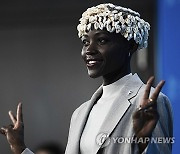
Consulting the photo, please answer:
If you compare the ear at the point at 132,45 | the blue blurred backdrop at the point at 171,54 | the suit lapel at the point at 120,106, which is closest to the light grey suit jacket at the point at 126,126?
the suit lapel at the point at 120,106

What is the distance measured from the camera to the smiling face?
2.94 meters

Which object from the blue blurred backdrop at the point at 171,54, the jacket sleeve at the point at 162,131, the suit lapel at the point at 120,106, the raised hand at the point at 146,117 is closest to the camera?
the raised hand at the point at 146,117

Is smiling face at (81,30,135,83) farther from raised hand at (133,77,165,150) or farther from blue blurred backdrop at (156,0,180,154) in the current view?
blue blurred backdrop at (156,0,180,154)

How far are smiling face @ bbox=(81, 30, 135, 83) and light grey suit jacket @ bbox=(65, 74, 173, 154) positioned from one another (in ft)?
0.32

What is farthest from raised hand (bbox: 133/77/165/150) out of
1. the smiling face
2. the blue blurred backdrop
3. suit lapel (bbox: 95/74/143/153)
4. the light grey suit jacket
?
the blue blurred backdrop

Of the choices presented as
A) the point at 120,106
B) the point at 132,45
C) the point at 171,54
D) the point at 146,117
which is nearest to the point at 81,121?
the point at 120,106

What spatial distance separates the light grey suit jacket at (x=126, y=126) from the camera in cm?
277

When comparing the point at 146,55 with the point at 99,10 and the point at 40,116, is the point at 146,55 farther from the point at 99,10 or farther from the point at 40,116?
the point at 99,10

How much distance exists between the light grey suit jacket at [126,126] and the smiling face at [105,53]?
0.10 m

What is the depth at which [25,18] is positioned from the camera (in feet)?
19.5

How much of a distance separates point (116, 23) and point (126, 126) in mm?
433

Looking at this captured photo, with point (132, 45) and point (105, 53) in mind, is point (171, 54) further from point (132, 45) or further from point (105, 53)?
point (105, 53)

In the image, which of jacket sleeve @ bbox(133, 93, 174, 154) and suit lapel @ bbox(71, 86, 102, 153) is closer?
jacket sleeve @ bbox(133, 93, 174, 154)

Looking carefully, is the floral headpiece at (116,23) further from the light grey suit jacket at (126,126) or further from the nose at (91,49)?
the light grey suit jacket at (126,126)
